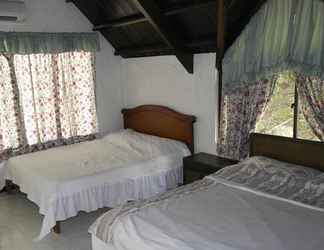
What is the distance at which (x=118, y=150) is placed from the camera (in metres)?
4.12

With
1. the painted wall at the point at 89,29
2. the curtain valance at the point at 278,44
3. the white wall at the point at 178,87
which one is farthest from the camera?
the painted wall at the point at 89,29

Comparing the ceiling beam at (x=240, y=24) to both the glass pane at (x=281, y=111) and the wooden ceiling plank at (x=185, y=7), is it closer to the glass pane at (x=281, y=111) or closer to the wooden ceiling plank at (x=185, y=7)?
the wooden ceiling plank at (x=185, y=7)

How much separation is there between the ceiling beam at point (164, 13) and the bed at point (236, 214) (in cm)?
161

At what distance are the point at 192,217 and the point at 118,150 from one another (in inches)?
82.7

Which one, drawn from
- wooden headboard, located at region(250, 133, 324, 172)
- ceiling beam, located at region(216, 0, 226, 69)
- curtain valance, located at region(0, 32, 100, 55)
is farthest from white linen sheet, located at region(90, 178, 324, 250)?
curtain valance, located at region(0, 32, 100, 55)

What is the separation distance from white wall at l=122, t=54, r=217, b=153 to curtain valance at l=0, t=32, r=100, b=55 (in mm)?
699

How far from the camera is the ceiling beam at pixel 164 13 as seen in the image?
327cm

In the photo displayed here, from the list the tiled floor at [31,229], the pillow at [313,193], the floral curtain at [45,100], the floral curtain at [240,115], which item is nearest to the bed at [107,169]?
the tiled floor at [31,229]

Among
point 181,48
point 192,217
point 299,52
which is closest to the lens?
point 192,217

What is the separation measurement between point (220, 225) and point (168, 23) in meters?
2.46

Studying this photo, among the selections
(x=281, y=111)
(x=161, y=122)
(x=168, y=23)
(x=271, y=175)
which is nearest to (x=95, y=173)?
(x=161, y=122)

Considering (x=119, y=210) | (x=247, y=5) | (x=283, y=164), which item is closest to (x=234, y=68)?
(x=247, y=5)

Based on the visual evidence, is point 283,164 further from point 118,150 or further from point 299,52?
point 118,150

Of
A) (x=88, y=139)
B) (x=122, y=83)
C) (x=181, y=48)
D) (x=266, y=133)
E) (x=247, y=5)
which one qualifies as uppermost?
(x=247, y=5)
